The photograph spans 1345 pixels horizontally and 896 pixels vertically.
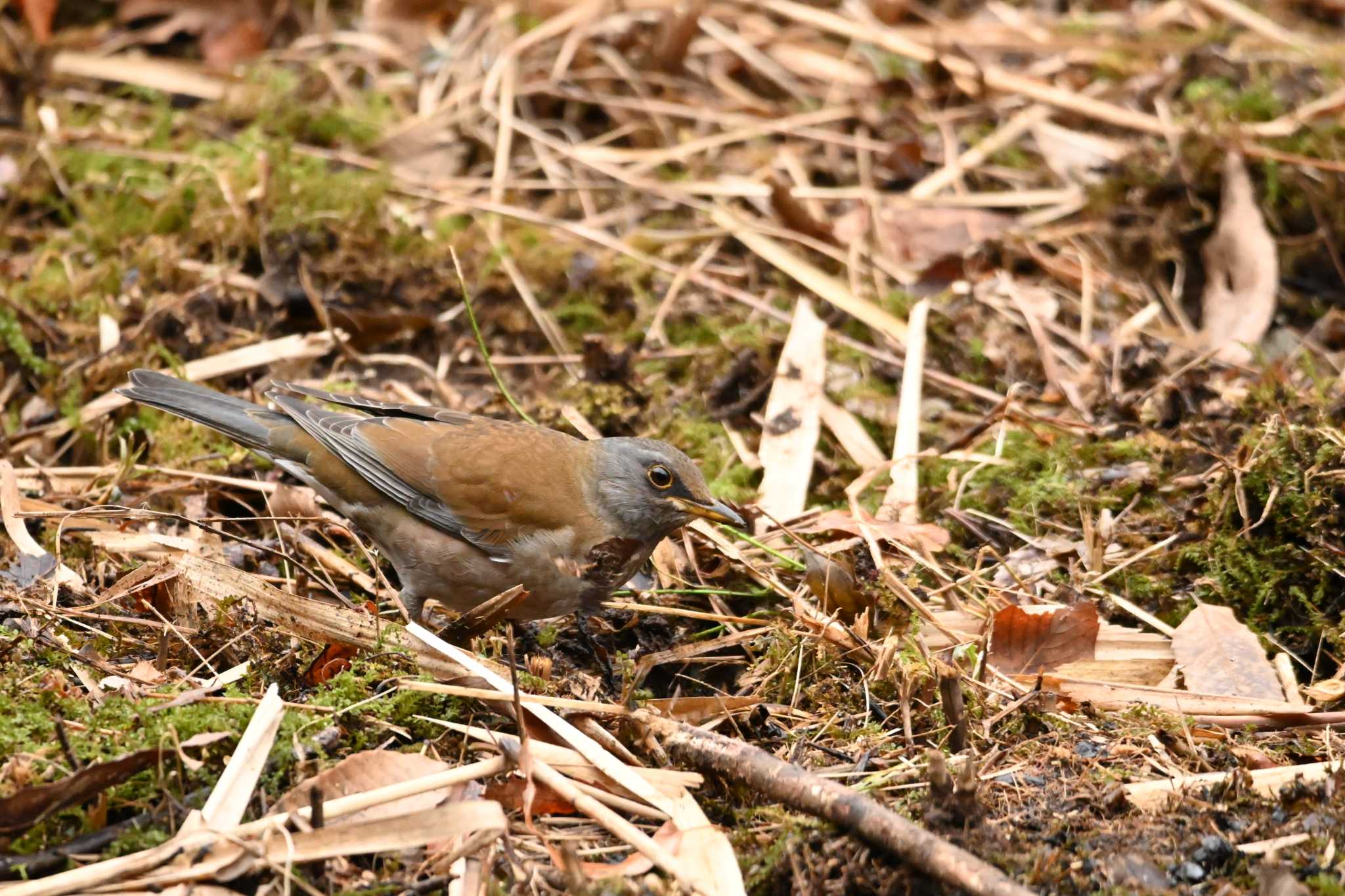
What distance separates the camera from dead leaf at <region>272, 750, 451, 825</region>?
3879 mm

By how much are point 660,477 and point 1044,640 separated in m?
1.73

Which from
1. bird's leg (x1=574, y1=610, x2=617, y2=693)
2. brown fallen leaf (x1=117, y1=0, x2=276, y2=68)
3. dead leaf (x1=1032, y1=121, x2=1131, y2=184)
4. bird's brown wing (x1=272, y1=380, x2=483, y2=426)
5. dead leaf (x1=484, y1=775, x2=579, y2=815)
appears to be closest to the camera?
dead leaf (x1=484, y1=775, x2=579, y2=815)

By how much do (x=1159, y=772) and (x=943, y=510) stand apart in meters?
2.00

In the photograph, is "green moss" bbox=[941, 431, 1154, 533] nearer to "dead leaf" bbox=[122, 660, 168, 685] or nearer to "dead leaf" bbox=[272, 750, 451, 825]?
"dead leaf" bbox=[272, 750, 451, 825]

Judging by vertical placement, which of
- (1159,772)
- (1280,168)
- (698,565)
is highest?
(1280,168)

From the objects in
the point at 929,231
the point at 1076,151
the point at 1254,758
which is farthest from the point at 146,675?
the point at 1076,151

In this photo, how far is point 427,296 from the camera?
7.57 meters

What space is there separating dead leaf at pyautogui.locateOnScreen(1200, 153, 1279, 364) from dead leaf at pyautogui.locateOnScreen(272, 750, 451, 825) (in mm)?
5280

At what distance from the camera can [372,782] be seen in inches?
159

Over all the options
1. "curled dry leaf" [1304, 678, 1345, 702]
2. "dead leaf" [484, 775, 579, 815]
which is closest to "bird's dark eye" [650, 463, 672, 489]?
"dead leaf" [484, 775, 579, 815]

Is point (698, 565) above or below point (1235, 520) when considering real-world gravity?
below

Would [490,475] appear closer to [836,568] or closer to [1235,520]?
[836,568]

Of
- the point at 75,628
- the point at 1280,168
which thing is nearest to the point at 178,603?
the point at 75,628

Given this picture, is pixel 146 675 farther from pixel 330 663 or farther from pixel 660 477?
pixel 660 477
